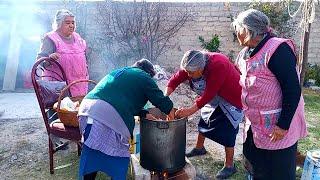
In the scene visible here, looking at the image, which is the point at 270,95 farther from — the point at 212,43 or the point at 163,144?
the point at 212,43

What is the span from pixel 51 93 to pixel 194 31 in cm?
559

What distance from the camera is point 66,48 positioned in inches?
162

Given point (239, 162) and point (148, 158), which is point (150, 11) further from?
point (148, 158)

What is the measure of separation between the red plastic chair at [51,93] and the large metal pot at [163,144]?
2.64 ft

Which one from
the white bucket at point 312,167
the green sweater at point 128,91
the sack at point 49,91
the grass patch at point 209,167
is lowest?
the grass patch at point 209,167

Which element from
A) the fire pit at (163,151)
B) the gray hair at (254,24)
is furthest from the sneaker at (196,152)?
the gray hair at (254,24)

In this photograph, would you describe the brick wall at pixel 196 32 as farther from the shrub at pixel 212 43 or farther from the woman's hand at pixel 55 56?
the woman's hand at pixel 55 56

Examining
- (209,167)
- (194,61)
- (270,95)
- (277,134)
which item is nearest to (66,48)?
(194,61)

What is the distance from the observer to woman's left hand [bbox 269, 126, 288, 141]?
2512 mm

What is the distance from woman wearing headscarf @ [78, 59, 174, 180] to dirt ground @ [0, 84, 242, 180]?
135 centimetres

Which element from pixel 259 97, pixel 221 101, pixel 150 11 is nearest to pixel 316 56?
pixel 150 11

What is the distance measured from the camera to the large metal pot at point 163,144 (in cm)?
304

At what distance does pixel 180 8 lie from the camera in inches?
333

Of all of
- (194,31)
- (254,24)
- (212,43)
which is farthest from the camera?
(194,31)
